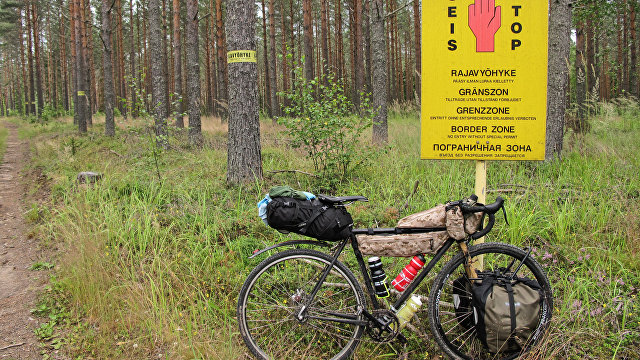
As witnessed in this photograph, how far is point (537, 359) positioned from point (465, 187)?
2.81 metres

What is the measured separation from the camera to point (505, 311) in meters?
2.56

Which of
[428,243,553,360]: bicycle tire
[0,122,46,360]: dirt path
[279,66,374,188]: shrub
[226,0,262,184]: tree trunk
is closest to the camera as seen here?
[428,243,553,360]: bicycle tire

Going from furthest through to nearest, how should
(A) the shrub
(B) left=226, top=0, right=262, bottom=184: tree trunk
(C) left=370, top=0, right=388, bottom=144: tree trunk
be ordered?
(C) left=370, top=0, right=388, bottom=144: tree trunk, (A) the shrub, (B) left=226, top=0, right=262, bottom=184: tree trunk

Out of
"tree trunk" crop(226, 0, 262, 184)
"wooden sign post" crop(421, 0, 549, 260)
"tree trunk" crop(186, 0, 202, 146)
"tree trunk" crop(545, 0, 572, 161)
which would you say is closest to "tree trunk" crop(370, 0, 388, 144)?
"tree trunk" crop(545, 0, 572, 161)

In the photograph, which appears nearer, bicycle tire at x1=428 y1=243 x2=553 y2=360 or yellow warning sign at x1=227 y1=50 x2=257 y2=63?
bicycle tire at x1=428 y1=243 x2=553 y2=360

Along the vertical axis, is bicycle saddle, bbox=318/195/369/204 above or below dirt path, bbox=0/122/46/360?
above

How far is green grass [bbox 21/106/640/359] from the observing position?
2.99 metres

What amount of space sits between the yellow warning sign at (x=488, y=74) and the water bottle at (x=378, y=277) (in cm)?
A: 111

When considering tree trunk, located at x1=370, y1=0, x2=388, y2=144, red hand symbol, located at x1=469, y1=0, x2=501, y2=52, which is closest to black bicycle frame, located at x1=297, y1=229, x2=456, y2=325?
red hand symbol, located at x1=469, y1=0, x2=501, y2=52

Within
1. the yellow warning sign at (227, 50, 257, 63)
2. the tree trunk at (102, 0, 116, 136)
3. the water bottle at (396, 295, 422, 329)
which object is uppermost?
the tree trunk at (102, 0, 116, 136)

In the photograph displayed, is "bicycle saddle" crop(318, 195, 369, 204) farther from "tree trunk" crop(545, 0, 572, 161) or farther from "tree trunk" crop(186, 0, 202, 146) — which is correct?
"tree trunk" crop(186, 0, 202, 146)

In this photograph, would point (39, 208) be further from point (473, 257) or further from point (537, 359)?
point (537, 359)

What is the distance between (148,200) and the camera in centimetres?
544

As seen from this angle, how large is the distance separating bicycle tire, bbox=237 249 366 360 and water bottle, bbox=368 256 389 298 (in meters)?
0.13
